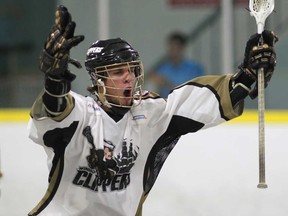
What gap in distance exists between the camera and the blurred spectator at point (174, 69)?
5.18m

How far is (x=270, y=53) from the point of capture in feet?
9.33

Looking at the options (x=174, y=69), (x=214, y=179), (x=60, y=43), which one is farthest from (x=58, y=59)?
(x=174, y=69)

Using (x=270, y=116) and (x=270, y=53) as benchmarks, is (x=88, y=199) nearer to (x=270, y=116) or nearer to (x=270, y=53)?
(x=270, y=53)

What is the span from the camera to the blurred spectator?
5.18 m

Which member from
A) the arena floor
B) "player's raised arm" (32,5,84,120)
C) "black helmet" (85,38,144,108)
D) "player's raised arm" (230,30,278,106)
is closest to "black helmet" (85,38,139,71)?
"black helmet" (85,38,144,108)

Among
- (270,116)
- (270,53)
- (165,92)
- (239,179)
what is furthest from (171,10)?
(270,53)

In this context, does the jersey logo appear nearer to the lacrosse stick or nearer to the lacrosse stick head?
the lacrosse stick

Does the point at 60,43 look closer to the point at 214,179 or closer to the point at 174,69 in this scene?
the point at 214,179

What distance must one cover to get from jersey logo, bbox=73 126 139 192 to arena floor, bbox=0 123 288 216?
3.06 ft

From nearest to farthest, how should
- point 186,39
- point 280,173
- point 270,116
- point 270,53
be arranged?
point 270,53 → point 280,173 → point 270,116 → point 186,39

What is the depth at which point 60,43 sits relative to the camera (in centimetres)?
251

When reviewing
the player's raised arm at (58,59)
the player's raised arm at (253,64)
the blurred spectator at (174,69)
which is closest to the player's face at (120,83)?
the player's raised arm at (58,59)

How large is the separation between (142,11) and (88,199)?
3.10m

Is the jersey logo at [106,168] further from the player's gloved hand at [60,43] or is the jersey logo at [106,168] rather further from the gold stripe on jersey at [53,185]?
the player's gloved hand at [60,43]
